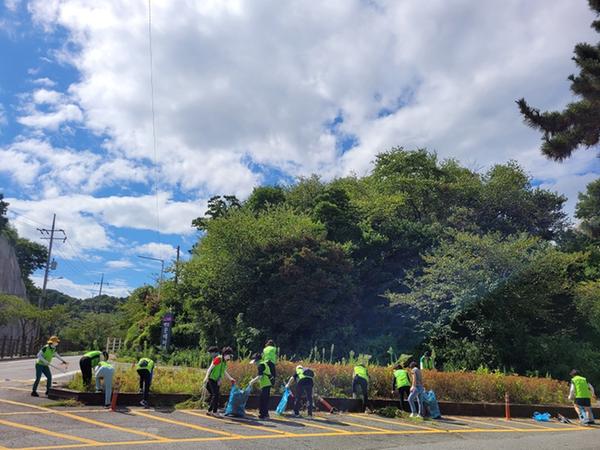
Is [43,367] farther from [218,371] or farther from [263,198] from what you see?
[263,198]

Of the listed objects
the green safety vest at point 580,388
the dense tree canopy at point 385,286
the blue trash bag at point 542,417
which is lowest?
the blue trash bag at point 542,417

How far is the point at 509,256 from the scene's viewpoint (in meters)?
25.0

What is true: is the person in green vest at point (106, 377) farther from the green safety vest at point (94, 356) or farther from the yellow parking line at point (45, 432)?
the yellow parking line at point (45, 432)

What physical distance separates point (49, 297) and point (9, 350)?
7805 centimetres

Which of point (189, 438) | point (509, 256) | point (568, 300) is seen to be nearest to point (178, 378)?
point (189, 438)

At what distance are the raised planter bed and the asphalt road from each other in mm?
532

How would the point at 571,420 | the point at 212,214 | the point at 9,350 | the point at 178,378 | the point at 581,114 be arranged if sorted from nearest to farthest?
the point at 581,114
the point at 178,378
the point at 571,420
the point at 9,350
the point at 212,214

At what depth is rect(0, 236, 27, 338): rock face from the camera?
196 feet

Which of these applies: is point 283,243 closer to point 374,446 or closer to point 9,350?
point 374,446

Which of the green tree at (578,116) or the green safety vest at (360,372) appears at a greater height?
the green tree at (578,116)

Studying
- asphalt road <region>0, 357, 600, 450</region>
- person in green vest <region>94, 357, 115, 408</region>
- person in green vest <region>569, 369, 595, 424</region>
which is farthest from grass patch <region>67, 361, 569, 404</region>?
person in green vest <region>569, 369, 595, 424</region>

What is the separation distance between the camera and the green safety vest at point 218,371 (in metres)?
11.5

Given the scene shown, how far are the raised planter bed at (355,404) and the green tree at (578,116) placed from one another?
323 inches

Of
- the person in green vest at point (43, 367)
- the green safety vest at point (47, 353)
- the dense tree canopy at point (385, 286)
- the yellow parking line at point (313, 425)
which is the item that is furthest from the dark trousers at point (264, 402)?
the dense tree canopy at point (385, 286)
